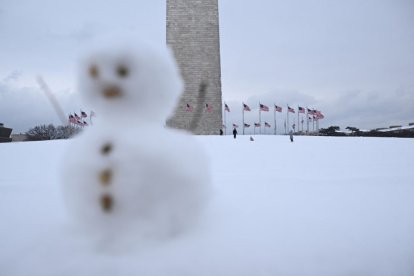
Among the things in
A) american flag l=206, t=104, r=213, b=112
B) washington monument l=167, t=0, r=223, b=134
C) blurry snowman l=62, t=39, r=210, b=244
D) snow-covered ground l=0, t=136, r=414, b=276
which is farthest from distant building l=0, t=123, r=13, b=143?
blurry snowman l=62, t=39, r=210, b=244

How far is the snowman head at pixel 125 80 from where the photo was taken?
68.8 inches

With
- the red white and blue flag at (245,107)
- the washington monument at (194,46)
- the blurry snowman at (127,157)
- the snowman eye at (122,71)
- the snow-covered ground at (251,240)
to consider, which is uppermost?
the washington monument at (194,46)

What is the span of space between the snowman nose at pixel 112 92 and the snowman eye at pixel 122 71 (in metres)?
0.07

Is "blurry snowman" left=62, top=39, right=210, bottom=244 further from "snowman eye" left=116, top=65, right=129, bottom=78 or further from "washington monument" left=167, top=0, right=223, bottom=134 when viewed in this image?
"washington monument" left=167, top=0, right=223, bottom=134

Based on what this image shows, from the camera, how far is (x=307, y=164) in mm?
7309

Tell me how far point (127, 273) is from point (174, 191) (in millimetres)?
486

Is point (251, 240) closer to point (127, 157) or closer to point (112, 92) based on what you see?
point (127, 157)

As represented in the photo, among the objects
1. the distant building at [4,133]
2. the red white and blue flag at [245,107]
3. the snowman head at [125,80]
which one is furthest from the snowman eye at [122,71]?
the distant building at [4,133]

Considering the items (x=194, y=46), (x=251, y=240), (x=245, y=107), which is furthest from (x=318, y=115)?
(x=251, y=240)

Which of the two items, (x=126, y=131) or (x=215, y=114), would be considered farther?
(x=215, y=114)

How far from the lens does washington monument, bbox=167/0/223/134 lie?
980 inches

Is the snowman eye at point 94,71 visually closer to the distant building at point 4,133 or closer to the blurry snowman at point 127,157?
the blurry snowman at point 127,157

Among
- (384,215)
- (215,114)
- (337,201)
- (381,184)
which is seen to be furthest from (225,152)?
(215,114)

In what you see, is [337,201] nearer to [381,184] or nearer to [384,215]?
[384,215]
